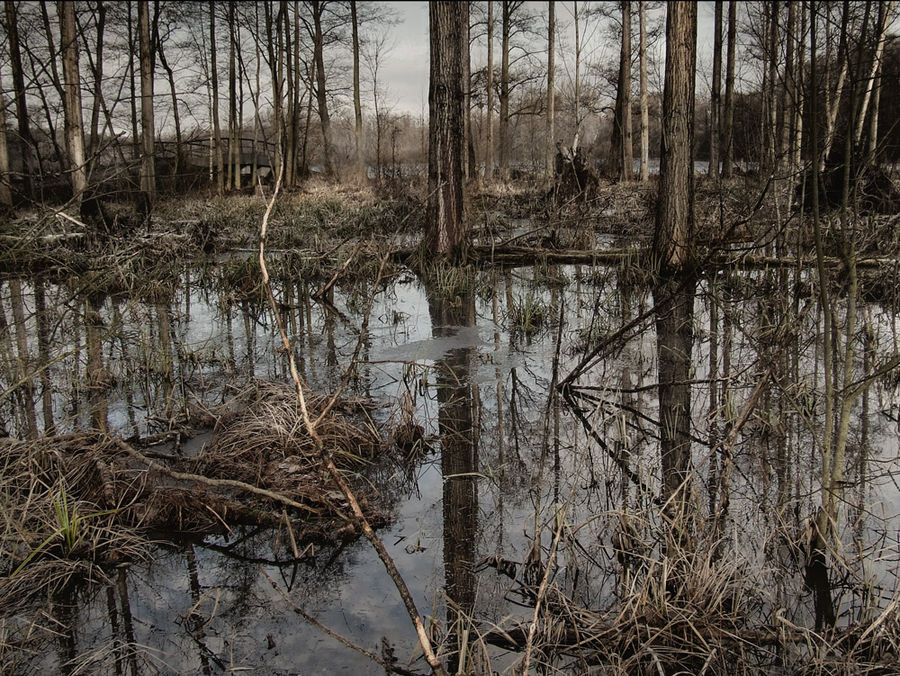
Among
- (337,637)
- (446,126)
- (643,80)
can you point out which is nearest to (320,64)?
(643,80)

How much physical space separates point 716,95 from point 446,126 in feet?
39.5

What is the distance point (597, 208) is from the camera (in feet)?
49.0

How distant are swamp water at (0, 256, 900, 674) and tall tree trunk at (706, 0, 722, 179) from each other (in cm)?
1372

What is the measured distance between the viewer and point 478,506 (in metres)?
3.50

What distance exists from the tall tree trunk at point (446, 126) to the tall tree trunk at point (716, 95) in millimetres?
10490

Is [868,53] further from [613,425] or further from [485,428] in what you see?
[485,428]

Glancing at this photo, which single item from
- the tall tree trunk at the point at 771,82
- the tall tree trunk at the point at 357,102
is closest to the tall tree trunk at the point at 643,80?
the tall tree trunk at the point at 357,102

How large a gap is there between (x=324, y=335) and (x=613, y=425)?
3.59 meters

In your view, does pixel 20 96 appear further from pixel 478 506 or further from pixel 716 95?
pixel 716 95

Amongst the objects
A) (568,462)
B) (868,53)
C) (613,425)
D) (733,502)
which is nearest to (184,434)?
(568,462)

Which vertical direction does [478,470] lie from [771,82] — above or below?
below

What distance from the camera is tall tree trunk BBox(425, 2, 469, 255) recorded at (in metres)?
9.93

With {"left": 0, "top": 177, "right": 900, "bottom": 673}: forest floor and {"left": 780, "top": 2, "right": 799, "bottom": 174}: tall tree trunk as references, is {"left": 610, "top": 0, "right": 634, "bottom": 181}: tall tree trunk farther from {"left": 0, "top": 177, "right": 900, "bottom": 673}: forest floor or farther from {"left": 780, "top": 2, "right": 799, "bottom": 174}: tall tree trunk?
{"left": 780, "top": 2, "right": 799, "bottom": 174}: tall tree trunk

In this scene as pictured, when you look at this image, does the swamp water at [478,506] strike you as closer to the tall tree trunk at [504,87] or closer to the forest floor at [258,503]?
the forest floor at [258,503]
